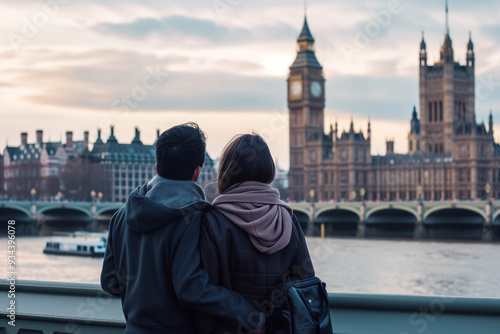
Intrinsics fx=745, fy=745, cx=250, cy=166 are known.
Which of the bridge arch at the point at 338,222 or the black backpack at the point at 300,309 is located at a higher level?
the black backpack at the point at 300,309

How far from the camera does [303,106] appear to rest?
53281 millimetres

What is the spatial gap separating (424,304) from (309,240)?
98.5 feet

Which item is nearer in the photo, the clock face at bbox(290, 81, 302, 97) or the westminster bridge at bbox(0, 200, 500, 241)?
the westminster bridge at bbox(0, 200, 500, 241)

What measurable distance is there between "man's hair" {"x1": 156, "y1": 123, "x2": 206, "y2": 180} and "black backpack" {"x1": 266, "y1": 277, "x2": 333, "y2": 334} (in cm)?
34

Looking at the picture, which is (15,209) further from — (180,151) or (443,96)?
(180,151)

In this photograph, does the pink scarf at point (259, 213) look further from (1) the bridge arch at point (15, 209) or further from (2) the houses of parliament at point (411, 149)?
(2) the houses of parliament at point (411, 149)

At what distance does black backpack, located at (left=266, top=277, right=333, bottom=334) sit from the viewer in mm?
1469

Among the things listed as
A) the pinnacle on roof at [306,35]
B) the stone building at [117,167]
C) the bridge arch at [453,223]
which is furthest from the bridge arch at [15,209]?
the pinnacle on roof at [306,35]

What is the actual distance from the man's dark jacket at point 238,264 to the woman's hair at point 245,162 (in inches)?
4.7

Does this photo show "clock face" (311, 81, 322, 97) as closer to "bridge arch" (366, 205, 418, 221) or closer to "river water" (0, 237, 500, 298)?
"bridge arch" (366, 205, 418, 221)

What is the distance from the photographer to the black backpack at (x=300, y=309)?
4.82 ft

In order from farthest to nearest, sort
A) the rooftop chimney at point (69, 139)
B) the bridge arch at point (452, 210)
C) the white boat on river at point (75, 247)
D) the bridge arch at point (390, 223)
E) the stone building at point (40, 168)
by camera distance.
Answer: the rooftop chimney at point (69, 139) → the stone building at point (40, 168) → the bridge arch at point (390, 223) → the bridge arch at point (452, 210) → the white boat on river at point (75, 247)

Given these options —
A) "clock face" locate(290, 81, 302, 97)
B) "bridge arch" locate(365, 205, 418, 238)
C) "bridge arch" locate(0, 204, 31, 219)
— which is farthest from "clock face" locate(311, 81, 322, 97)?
"bridge arch" locate(0, 204, 31, 219)

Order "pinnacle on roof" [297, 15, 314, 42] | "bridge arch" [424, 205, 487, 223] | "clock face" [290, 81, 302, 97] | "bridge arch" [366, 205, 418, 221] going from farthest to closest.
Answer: "pinnacle on roof" [297, 15, 314, 42] < "clock face" [290, 81, 302, 97] < "bridge arch" [366, 205, 418, 221] < "bridge arch" [424, 205, 487, 223]
